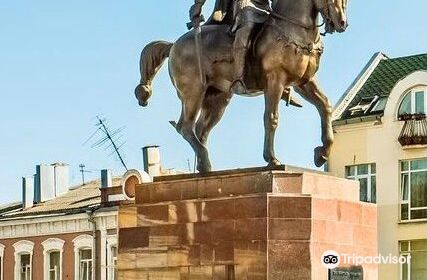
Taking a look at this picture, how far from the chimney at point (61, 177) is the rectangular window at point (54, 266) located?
3726 millimetres

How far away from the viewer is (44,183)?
4978cm

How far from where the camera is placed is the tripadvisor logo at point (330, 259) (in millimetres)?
15633

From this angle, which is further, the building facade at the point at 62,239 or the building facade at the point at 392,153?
the building facade at the point at 62,239

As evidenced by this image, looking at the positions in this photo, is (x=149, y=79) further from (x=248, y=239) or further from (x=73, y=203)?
(x=73, y=203)

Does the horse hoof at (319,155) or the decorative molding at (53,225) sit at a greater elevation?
the horse hoof at (319,155)

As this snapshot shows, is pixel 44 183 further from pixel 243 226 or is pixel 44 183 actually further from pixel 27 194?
pixel 243 226

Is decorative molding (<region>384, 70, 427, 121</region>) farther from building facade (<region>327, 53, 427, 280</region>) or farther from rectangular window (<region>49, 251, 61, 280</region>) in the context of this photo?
rectangular window (<region>49, 251, 61, 280</region>)

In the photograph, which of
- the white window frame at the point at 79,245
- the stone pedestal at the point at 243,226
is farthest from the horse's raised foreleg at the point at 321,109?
the white window frame at the point at 79,245

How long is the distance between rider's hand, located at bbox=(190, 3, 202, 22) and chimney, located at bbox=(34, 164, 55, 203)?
32.6m

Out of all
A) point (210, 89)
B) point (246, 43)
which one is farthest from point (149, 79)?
point (246, 43)

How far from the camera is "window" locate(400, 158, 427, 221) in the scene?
4019 cm

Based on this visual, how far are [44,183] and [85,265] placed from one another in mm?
5267

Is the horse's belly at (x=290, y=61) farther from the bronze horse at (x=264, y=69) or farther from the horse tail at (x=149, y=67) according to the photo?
the horse tail at (x=149, y=67)

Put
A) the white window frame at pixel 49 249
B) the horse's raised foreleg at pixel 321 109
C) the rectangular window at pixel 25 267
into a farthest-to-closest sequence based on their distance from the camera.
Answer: the rectangular window at pixel 25 267, the white window frame at pixel 49 249, the horse's raised foreleg at pixel 321 109
